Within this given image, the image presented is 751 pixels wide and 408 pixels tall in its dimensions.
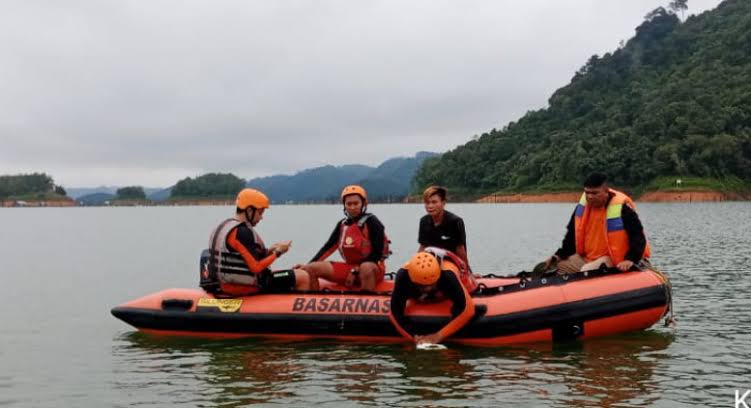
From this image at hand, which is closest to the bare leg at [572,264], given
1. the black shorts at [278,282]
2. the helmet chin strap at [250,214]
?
the black shorts at [278,282]

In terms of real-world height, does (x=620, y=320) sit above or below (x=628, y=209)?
below

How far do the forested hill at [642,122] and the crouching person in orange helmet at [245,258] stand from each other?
98.6 m

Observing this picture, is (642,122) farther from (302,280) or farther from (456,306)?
(456,306)

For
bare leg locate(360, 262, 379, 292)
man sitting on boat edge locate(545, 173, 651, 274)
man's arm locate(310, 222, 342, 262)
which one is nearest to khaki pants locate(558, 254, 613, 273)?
man sitting on boat edge locate(545, 173, 651, 274)

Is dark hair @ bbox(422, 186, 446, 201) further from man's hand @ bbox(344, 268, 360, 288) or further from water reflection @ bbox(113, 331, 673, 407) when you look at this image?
water reflection @ bbox(113, 331, 673, 407)

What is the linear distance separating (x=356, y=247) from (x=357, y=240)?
0.41 ft

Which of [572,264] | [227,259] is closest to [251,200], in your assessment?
[227,259]

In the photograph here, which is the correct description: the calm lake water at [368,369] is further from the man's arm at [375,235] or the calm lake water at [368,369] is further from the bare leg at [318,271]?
the man's arm at [375,235]

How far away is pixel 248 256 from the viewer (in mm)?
10031

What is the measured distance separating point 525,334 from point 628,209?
2.14m

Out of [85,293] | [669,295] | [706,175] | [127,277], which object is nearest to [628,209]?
[669,295]

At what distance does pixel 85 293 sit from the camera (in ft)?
60.0

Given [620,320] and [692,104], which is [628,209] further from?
[692,104]

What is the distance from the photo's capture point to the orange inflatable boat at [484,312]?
386 inches
